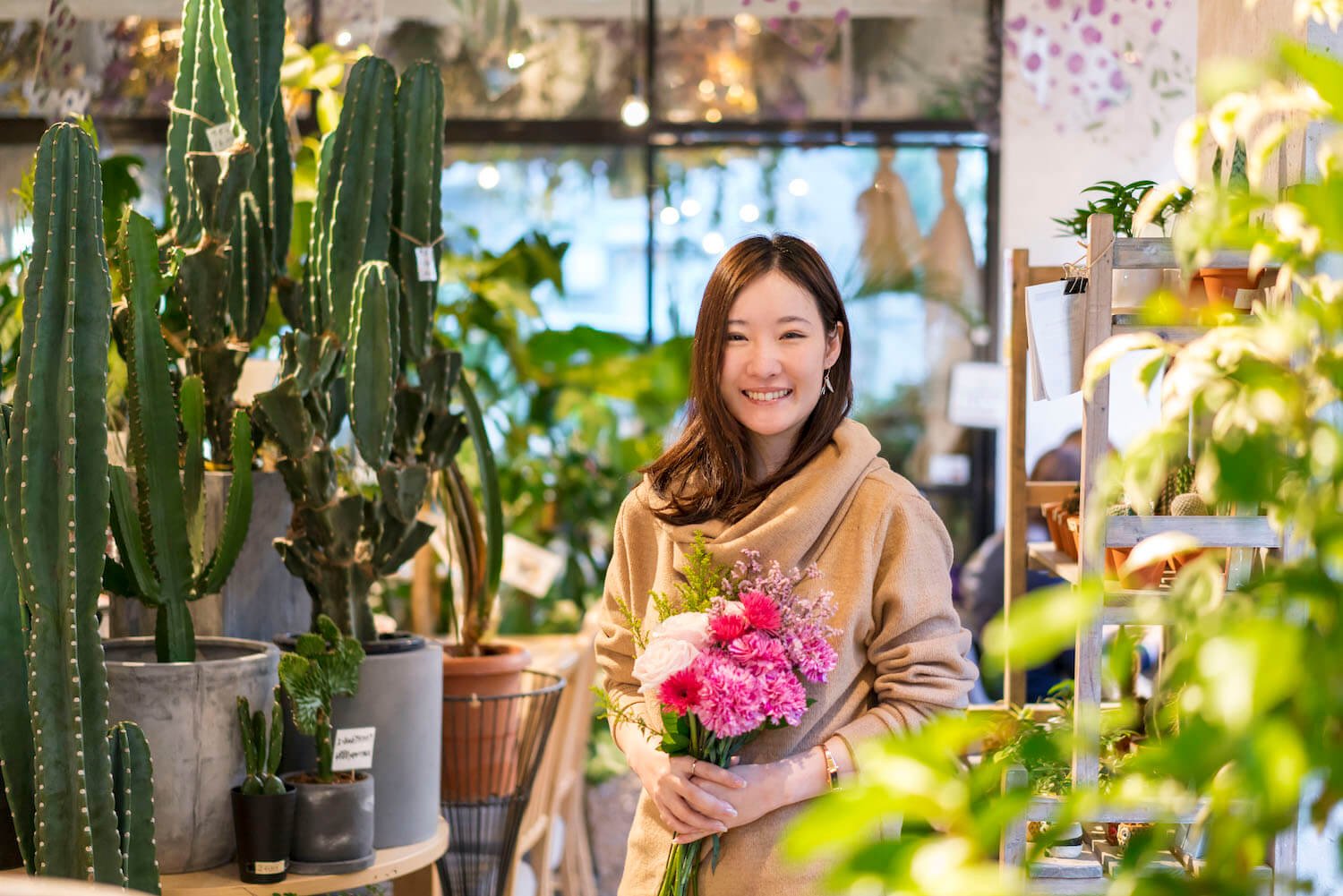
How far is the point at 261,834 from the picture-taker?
2.04 m

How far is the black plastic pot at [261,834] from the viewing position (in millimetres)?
2045

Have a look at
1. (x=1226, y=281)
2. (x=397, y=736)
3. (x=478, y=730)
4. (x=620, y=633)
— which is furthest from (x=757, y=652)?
(x=478, y=730)

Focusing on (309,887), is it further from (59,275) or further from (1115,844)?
(1115,844)

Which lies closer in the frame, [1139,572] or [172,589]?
[1139,572]

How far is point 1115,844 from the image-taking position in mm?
1949

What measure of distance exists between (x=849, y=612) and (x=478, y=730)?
126cm

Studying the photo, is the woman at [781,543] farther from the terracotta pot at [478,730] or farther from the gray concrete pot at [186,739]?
the terracotta pot at [478,730]

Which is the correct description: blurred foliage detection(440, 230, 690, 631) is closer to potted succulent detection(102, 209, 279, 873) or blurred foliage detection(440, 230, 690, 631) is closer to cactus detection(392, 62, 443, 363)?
cactus detection(392, 62, 443, 363)

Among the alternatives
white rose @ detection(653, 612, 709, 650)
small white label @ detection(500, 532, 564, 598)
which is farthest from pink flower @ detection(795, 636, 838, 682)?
small white label @ detection(500, 532, 564, 598)

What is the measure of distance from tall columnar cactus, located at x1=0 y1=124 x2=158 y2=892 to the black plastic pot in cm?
15

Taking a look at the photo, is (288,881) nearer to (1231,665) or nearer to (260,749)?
(260,749)

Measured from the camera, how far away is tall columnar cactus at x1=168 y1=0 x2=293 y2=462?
7.77 ft

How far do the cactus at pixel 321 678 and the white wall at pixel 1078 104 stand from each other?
3.45 meters

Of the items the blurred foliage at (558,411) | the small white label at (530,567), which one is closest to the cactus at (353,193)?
the small white label at (530,567)
